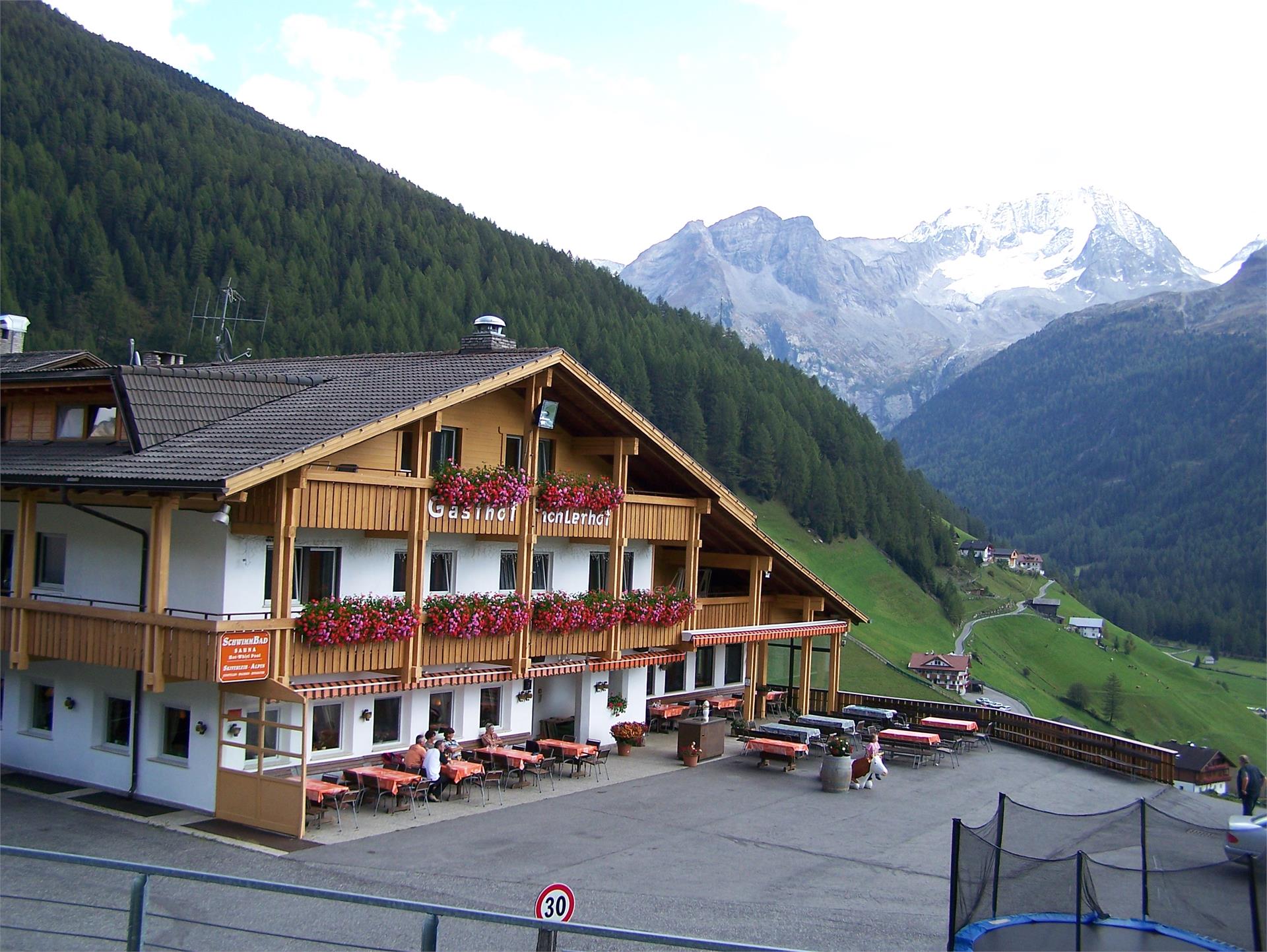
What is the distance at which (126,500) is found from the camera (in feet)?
67.1

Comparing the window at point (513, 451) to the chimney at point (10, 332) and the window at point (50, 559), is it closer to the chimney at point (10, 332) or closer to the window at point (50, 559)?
the window at point (50, 559)

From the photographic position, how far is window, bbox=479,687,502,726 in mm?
25812

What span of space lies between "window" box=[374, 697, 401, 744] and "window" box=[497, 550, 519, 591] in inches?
149

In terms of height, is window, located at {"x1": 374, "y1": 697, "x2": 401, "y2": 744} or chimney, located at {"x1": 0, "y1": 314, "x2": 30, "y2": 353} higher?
chimney, located at {"x1": 0, "y1": 314, "x2": 30, "y2": 353}

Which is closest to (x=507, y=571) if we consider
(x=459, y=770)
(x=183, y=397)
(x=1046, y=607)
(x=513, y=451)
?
(x=513, y=451)

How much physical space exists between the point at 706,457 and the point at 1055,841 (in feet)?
350

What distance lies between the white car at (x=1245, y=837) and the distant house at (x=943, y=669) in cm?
7207

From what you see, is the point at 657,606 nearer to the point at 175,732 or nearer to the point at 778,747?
the point at 778,747

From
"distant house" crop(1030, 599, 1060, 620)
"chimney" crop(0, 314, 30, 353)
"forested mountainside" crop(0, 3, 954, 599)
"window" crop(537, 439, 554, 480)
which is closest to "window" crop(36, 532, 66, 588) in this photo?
"window" crop(537, 439, 554, 480)

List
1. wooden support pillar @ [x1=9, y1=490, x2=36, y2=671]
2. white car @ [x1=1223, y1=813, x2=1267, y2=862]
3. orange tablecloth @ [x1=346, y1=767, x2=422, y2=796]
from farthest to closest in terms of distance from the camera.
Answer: wooden support pillar @ [x1=9, y1=490, x2=36, y2=671] → orange tablecloth @ [x1=346, y1=767, x2=422, y2=796] → white car @ [x1=1223, y1=813, x2=1267, y2=862]

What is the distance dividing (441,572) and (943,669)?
75410mm

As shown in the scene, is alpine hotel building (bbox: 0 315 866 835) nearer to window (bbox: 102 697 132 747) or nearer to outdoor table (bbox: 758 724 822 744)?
window (bbox: 102 697 132 747)

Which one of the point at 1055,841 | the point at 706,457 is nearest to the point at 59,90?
the point at 706,457

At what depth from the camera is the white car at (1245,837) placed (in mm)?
14695
